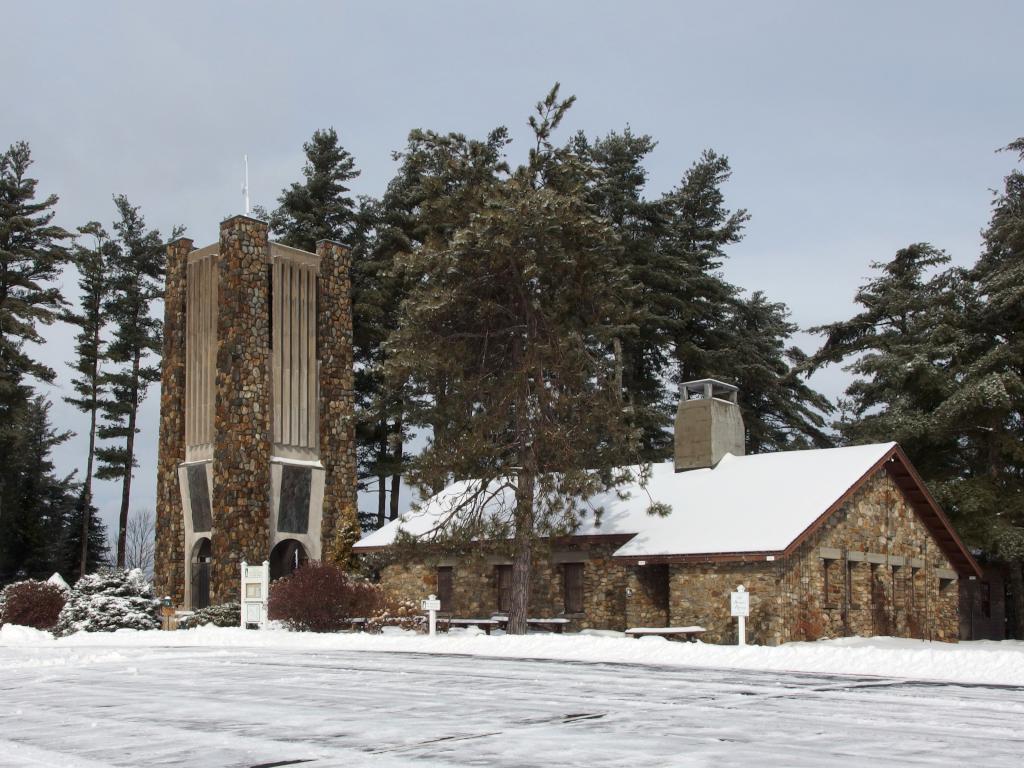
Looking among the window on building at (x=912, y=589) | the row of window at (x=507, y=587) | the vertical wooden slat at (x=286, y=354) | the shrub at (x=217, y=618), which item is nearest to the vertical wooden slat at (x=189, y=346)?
the vertical wooden slat at (x=286, y=354)

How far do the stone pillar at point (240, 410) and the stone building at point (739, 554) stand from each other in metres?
5.11

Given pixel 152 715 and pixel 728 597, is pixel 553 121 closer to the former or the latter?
pixel 728 597

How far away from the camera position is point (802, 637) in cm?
2478

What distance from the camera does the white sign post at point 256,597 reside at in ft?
97.6

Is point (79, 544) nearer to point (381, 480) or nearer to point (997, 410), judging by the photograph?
point (381, 480)

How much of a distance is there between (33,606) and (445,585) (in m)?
11.1

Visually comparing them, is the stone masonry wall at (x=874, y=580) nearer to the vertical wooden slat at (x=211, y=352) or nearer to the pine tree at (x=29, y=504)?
the vertical wooden slat at (x=211, y=352)

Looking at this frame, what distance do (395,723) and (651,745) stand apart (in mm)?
2667

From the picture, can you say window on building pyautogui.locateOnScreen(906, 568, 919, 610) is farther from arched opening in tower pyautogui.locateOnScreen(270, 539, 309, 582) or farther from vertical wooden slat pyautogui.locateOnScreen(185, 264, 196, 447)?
vertical wooden slat pyautogui.locateOnScreen(185, 264, 196, 447)

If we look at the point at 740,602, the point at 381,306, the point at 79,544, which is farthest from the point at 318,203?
the point at 740,602

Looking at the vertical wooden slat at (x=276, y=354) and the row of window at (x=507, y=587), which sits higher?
the vertical wooden slat at (x=276, y=354)

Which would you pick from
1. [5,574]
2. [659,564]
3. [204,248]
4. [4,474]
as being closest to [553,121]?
[659,564]

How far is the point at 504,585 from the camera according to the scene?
30406 millimetres

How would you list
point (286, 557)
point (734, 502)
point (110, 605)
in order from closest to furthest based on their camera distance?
point (734, 502), point (110, 605), point (286, 557)
